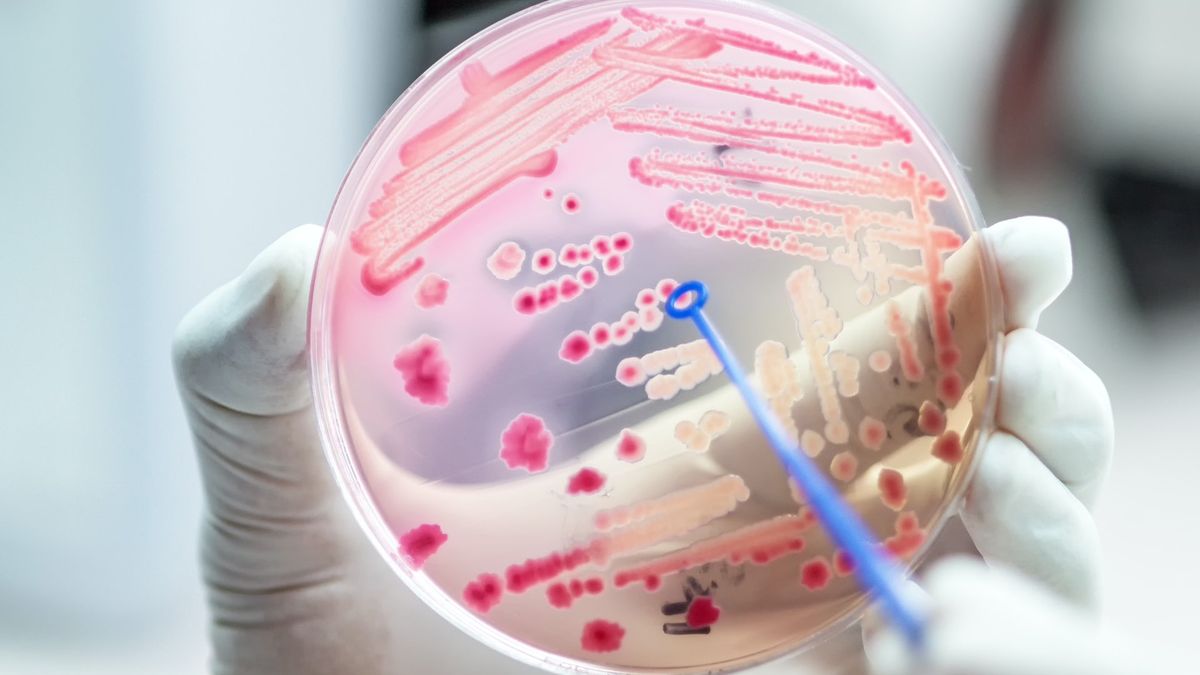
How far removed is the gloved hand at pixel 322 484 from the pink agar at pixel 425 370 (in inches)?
5.3

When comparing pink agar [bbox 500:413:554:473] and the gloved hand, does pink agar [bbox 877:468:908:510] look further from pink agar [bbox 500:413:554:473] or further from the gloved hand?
pink agar [bbox 500:413:554:473]

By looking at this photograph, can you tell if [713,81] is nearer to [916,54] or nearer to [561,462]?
[561,462]

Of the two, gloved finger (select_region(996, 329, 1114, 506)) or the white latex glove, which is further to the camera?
gloved finger (select_region(996, 329, 1114, 506))

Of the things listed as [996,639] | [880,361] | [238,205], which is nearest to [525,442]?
[880,361]

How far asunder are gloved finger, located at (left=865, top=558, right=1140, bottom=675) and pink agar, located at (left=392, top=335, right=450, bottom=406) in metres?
0.53

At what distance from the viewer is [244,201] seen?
5.07ft

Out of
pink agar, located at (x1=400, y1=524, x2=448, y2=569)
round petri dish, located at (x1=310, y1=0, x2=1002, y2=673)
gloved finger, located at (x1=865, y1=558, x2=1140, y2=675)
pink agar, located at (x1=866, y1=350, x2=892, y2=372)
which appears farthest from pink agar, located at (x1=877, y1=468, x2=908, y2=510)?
pink agar, located at (x1=400, y1=524, x2=448, y2=569)

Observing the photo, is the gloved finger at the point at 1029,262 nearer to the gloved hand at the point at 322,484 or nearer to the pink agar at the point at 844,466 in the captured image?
the gloved hand at the point at 322,484

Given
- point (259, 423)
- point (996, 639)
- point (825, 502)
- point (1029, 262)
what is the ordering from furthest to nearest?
point (259, 423), point (1029, 262), point (825, 502), point (996, 639)

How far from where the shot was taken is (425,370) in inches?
A: 39.4

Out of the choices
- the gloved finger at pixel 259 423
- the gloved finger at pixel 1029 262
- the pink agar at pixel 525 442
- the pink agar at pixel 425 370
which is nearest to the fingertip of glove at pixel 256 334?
the gloved finger at pixel 259 423

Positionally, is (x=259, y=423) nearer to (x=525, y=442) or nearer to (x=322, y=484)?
(x=322, y=484)

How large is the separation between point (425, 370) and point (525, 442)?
0.46ft

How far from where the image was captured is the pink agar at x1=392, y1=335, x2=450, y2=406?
100 cm
